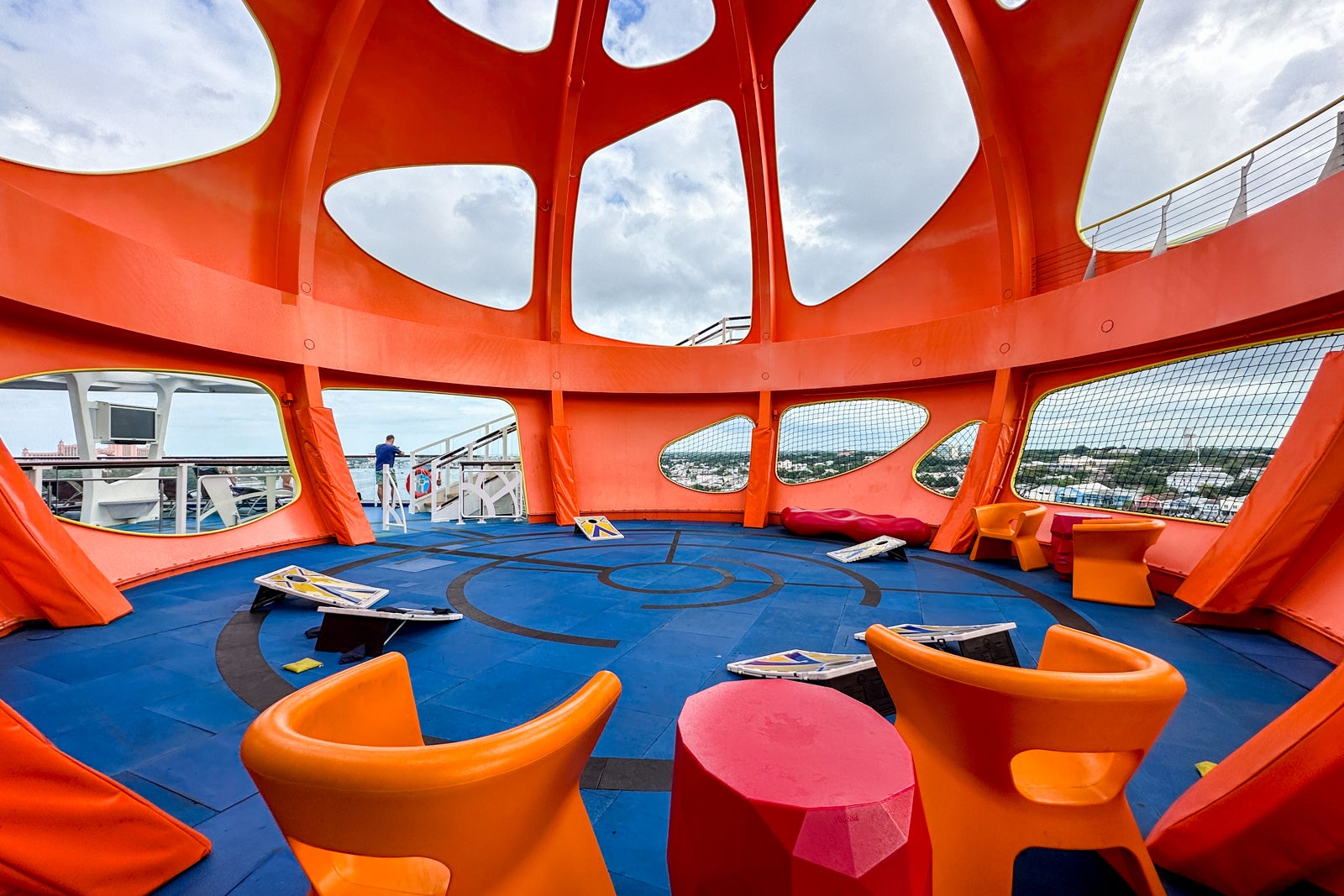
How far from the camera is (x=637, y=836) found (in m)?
1.98

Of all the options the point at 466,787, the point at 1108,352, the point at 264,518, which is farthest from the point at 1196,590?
the point at 264,518

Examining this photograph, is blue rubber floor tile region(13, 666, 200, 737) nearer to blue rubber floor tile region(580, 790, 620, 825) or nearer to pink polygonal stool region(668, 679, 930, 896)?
blue rubber floor tile region(580, 790, 620, 825)

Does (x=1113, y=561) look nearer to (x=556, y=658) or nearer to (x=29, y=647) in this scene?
(x=556, y=658)

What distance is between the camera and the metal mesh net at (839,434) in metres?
9.93

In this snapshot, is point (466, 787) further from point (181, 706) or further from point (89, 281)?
point (89, 281)

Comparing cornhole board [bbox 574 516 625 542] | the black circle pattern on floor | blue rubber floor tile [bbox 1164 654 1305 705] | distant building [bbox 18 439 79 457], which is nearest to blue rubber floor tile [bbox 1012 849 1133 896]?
the black circle pattern on floor

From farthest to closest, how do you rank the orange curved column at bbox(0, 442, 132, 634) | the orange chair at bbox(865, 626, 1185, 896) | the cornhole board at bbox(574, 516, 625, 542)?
the cornhole board at bbox(574, 516, 625, 542), the orange curved column at bbox(0, 442, 132, 634), the orange chair at bbox(865, 626, 1185, 896)

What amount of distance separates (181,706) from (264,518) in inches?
227

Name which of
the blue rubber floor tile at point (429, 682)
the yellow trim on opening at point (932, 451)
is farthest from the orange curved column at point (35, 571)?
the yellow trim on opening at point (932, 451)

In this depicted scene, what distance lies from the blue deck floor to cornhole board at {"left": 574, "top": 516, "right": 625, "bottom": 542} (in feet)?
6.34

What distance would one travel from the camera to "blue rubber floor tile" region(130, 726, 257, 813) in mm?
2232

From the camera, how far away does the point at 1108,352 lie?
6660 millimetres

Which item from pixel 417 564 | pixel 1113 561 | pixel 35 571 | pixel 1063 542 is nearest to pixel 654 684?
pixel 417 564

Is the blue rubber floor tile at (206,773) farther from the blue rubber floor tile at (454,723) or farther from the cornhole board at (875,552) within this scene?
the cornhole board at (875,552)
